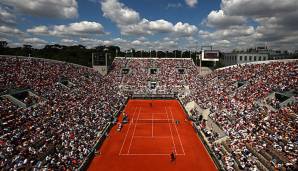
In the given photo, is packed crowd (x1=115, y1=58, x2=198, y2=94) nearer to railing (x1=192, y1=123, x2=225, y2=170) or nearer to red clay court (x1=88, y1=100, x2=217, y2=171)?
red clay court (x1=88, y1=100, x2=217, y2=171)

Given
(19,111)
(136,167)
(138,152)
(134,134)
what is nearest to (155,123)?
(134,134)

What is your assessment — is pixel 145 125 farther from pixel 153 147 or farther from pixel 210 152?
pixel 210 152

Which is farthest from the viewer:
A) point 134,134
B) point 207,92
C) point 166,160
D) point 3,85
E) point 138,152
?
point 207,92

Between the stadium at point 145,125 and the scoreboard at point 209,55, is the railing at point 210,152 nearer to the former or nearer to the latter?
the stadium at point 145,125

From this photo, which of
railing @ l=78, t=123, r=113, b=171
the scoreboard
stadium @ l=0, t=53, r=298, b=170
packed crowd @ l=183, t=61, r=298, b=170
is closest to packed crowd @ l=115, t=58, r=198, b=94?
the scoreboard

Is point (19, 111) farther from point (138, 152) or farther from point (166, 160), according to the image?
point (166, 160)
